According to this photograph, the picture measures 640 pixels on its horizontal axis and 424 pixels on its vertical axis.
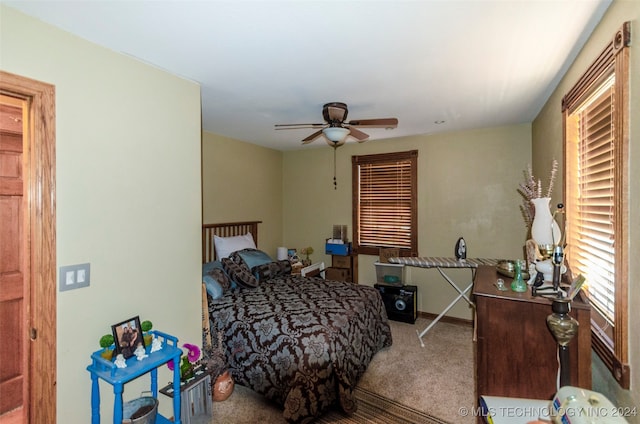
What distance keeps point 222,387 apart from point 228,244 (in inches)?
69.6

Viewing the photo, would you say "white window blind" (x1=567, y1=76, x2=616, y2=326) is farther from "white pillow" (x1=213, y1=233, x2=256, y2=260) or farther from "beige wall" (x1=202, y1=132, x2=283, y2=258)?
"beige wall" (x1=202, y1=132, x2=283, y2=258)

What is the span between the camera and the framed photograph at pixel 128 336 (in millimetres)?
1745

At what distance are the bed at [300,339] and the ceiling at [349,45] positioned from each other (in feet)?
5.95

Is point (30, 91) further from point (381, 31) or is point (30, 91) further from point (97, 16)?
point (381, 31)

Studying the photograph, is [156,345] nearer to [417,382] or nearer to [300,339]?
[300,339]

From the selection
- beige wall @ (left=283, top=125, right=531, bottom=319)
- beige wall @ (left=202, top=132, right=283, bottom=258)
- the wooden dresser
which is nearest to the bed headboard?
beige wall @ (left=202, top=132, right=283, bottom=258)

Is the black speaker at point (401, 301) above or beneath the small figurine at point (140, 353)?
beneath

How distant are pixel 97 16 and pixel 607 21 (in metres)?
2.47

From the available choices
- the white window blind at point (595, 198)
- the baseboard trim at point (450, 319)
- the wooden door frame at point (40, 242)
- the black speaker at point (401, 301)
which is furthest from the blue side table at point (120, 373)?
the baseboard trim at point (450, 319)

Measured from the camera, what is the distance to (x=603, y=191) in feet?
5.49

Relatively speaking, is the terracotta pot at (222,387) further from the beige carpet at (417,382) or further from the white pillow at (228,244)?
the white pillow at (228,244)

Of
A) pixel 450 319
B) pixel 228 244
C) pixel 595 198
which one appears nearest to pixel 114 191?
pixel 228 244

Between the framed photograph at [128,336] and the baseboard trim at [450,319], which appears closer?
the framed photograph at [128,336]

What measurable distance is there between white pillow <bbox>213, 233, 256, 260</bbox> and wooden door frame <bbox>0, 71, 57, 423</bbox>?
2.11 meters
